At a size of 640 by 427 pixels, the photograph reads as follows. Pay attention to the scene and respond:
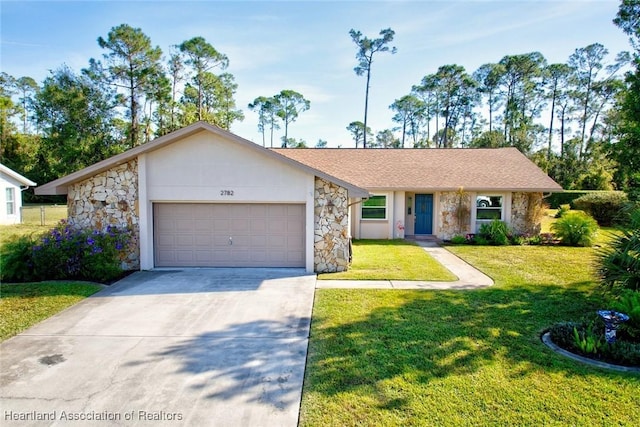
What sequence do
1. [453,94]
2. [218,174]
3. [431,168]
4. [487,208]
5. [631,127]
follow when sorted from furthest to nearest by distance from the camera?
[453,94] < [431,168] < [487,208] < [631,127] < [218,174]

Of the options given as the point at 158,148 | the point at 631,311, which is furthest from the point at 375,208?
the point at 631,311

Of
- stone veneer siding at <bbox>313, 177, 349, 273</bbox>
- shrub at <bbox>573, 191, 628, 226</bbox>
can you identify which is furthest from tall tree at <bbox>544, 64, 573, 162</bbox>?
stone veneer siding at <bbox>313, 177, 349, 273</bbox>

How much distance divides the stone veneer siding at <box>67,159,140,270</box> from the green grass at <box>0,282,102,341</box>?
6.50 ft

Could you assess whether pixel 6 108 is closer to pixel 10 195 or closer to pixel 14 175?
pixel 14 175

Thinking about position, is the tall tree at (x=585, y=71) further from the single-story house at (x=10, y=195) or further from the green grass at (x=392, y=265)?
the single-story house at (x=10, y=195)

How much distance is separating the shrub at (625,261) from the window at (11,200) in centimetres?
2765

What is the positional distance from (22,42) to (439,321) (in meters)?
15.5

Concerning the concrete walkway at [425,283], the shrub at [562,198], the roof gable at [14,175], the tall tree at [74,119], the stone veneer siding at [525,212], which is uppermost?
the tall tree at [74,119]

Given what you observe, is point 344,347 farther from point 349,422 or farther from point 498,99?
point 498,99

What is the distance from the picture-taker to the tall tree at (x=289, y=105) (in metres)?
50.1

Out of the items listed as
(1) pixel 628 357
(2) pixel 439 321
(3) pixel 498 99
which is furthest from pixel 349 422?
(3) pixel 498 99

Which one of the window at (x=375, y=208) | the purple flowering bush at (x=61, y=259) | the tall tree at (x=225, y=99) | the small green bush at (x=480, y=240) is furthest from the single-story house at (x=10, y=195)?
the small green bush at (x=480, y=240)

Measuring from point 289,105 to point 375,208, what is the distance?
123ft

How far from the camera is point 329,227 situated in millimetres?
10375
